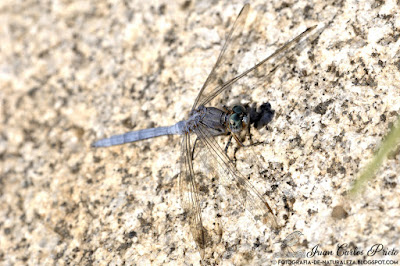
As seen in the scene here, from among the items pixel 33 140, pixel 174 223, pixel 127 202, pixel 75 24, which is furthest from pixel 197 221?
pixel 75 24

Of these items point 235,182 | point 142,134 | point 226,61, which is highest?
point 226,61

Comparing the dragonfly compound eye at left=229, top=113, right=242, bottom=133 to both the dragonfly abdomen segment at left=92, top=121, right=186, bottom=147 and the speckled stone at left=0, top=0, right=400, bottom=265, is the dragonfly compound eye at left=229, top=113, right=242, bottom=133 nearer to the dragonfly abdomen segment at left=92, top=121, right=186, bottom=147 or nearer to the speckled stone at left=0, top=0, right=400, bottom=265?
the speckled stone at left=0, top=0, right=400, bottom=265

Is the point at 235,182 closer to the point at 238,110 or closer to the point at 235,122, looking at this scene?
the point at 235,122

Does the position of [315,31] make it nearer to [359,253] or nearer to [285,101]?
[285,101]

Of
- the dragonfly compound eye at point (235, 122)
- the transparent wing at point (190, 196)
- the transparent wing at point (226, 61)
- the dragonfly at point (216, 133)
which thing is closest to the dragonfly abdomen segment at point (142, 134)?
the dragonfly at point (216, 133)

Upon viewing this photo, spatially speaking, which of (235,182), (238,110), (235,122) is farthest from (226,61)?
(235,182)

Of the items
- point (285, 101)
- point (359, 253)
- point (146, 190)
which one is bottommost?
point (359, 253)

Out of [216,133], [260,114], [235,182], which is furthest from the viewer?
[216,133]
